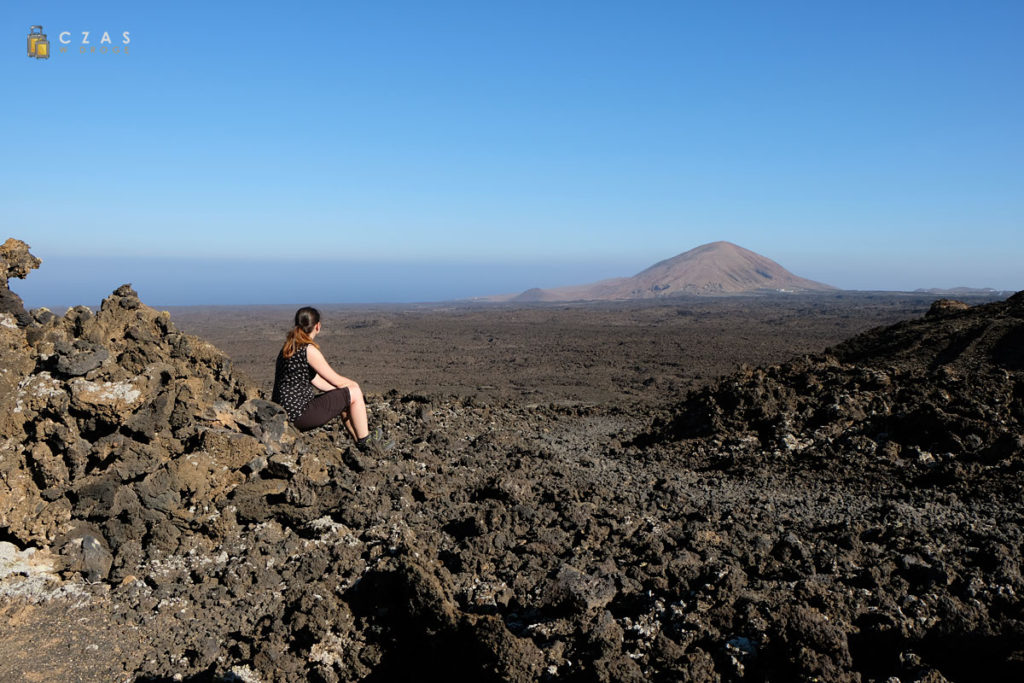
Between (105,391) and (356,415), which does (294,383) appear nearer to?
(356,415)

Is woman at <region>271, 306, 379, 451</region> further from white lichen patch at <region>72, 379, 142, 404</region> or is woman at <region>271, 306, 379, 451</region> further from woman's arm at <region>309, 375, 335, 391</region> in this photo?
white lichen patch at <region>72, 379, 142, 404</region>

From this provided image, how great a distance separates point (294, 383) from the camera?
5988 millimetres

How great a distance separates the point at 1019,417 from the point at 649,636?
19.7ft

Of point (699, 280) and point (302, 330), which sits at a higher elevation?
point (699, 280)

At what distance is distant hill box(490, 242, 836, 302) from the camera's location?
9056 cm

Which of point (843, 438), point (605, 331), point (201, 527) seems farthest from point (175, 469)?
point (605, 331)

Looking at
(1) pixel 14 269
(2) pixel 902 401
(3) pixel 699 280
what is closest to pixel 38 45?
(1) pixel 14 269

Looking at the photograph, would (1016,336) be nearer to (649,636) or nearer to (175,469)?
(649,636)

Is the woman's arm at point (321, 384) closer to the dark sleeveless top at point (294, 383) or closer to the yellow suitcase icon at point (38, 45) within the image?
the dark sleeveless top at point (294, 383)

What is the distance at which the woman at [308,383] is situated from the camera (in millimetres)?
5875

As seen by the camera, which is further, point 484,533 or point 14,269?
point 14,269

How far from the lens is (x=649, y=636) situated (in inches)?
144

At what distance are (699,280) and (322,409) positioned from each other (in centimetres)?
9310

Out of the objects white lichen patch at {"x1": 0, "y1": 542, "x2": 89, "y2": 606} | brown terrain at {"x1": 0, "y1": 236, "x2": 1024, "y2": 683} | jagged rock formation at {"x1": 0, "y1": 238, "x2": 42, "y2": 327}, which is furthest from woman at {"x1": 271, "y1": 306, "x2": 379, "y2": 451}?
jagged rock formation at {"x1": 0, "y1": 238, "x2": 42, "y2": 327}
